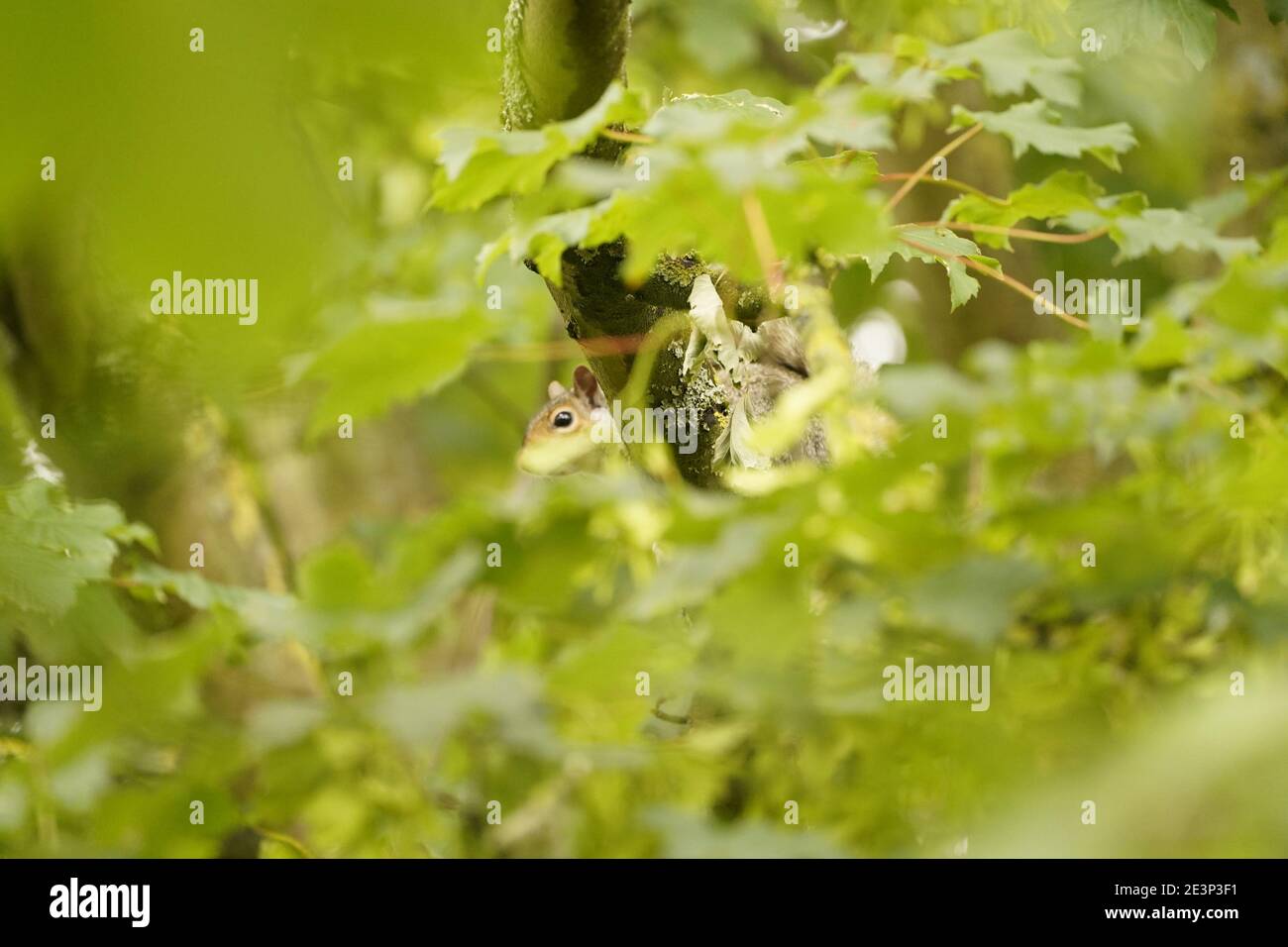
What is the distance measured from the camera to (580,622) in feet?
2.44

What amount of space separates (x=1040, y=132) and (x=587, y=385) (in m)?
1.39

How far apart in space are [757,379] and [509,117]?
20.7 inches

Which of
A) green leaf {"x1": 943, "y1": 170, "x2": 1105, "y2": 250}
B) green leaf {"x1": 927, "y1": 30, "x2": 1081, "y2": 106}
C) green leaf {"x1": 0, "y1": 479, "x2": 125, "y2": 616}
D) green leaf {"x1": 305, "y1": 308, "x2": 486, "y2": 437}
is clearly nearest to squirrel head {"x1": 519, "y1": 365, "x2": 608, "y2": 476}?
green leaf {"x1": 0, "y1": 479, "x2": 125, "y2": 616}

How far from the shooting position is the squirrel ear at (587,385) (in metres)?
2.27

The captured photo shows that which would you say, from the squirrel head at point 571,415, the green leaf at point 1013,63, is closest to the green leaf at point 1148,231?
the green leaf at point 1013,63

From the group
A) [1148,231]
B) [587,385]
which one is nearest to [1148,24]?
[1148,231]

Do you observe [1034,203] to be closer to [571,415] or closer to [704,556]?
[704,556]

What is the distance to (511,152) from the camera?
0.86 meters

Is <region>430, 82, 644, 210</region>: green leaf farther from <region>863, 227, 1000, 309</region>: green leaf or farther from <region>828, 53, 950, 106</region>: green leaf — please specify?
<region>863, 227, 1000, 309</region>: green leaf

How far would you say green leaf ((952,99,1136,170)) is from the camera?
952 millimetres

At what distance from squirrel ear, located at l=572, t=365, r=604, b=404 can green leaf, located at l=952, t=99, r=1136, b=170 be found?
50.2 inches

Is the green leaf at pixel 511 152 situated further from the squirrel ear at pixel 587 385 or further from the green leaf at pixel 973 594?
the squirrel ear at pixel 587 385

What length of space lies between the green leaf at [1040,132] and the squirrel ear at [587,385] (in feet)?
4.18
